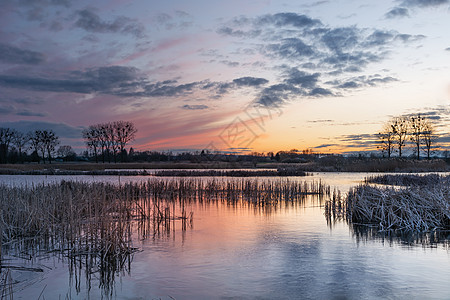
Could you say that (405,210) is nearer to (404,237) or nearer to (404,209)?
(404,209)

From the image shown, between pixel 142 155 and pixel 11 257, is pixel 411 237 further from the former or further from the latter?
pixel 142 155

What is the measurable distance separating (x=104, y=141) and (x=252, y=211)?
65195 millimetres

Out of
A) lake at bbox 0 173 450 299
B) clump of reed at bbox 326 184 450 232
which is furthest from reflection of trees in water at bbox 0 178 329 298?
clump of reed at bbox 326 184 450 232

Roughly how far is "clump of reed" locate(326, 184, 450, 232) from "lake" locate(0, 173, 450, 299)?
1.45 m

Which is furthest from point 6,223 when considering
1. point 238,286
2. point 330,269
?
point 330,269

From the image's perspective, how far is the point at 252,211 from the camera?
1655 centimetres

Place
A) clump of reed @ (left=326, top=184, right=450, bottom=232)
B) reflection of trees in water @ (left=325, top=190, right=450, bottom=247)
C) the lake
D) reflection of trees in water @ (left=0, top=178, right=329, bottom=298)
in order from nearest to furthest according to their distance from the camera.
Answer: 1. the lake
2. reflection of trees in water @ (left=0, top=178, right=329, bottom=298)
3. reflection of trees in water @ (left=325, top=190, right=450, bottom=247)
4. clump of reed @ (left=326, top=184, right=450, bottom=232)

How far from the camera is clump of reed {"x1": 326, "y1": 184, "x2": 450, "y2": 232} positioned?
11.8m

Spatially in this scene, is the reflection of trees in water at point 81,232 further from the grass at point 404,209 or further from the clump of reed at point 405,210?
the clump of reed at point 405,210

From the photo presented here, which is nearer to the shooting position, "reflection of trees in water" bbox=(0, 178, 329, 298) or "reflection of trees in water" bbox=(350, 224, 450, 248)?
"reflection of trees in water" bbox=(0, 178, 329, 298)

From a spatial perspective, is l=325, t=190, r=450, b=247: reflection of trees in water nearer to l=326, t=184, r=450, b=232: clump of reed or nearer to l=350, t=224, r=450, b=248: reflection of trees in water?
l=350, t=224, r=450, b=248: reflection of trees in water

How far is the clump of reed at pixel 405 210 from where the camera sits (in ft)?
38.6

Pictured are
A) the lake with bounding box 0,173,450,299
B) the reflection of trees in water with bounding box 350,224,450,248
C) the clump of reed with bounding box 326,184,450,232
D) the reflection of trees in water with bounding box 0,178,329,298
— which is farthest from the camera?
the clump of reed with bounding box 326,184,450,232

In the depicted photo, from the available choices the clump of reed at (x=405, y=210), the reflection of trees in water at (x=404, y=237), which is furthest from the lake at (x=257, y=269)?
the clump of reed at (x=405, y=210)
